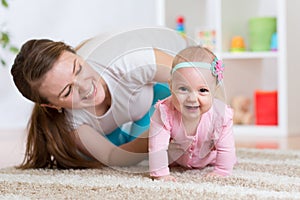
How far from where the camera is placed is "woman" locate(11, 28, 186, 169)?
141cm

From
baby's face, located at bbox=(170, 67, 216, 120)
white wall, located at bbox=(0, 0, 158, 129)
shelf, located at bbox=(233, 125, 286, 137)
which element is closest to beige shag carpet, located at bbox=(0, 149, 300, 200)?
baby's face, located at bbox=(170, 67, 216, 120)

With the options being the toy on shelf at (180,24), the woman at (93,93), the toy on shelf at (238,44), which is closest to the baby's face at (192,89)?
the woman at (93,93)

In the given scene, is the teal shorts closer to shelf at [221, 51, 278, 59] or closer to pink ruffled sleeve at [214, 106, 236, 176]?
pink ruffled sleeve at [214, 106, 236, 176]

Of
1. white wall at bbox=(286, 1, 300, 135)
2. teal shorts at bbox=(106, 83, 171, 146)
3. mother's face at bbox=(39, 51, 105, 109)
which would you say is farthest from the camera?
white wall at bbox=(286, 1, 300, 135)

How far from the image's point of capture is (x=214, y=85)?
1270mm

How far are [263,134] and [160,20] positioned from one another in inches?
26.4

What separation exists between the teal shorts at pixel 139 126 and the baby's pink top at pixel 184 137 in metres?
0.15

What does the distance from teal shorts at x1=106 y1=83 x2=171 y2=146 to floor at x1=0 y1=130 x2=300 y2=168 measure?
13.9 inches

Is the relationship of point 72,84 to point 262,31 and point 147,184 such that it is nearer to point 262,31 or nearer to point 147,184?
point 147,184

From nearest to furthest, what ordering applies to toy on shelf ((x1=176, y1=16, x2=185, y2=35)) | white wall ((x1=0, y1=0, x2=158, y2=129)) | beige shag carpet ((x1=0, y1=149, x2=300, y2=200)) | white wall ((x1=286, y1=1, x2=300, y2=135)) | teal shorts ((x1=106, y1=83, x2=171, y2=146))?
beige shag carpet ((x1=0, y1=149, x2=300, y2=200))
teal shorts ((x1=106, y1=83, x2=171, y2=146))
white wall ((x1=286, y1=1, x2=300, y2=135))
toy on shelf ((x1=176, y1=16, x2=185, y2=35))
white wall ((x1=0, y1=0, x2=158, y2=129))

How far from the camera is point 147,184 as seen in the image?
1254 millimetres

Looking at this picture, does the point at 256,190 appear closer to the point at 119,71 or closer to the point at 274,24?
the point at 119,71

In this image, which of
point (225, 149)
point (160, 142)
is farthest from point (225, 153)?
point (160, 142)

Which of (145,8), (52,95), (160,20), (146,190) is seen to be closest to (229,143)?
(146,190)
